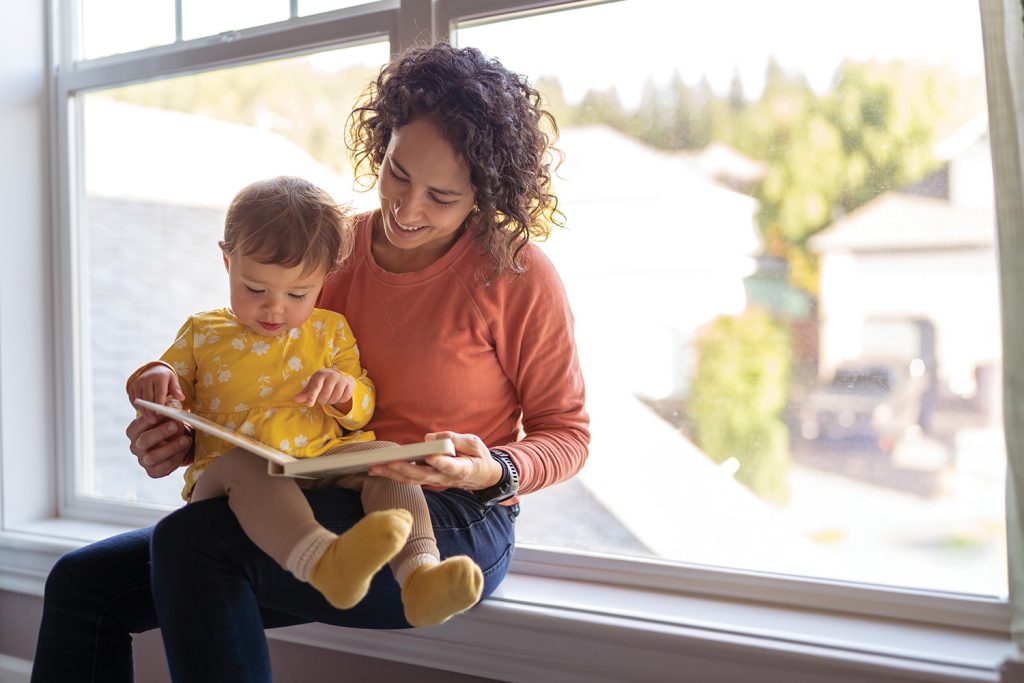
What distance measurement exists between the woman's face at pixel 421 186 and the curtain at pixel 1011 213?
30.2 inches

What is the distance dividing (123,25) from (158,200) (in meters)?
0.45

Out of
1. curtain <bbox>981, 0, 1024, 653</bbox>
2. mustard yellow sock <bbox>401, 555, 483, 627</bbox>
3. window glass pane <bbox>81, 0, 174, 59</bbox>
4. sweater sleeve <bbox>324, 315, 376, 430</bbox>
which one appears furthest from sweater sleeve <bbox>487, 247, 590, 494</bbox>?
window glass pane <bbox>81, 0, 174, 59</bbox>

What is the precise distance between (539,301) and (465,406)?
0.70 ft

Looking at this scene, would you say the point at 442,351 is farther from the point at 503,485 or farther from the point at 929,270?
the point at 929,270

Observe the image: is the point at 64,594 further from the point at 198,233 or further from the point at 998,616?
the point at 998,616

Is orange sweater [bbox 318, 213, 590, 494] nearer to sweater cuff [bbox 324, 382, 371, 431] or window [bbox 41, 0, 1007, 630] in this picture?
sweater cuff [bbox 324, 382, 371, 431]

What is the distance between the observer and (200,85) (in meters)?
2.17

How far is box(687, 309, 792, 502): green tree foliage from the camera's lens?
5.21ft

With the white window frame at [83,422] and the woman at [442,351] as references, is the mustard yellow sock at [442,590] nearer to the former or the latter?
the woman at [442,351]

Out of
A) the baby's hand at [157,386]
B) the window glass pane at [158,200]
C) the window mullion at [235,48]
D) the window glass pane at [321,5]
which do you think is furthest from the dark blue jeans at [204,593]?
the window glass pane at [321,5]

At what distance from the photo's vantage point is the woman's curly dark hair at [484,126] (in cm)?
138

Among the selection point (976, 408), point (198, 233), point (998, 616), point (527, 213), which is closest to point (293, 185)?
point (527, 213)

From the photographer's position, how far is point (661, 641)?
1.42 metres

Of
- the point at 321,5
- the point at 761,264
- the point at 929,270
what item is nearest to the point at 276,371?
the point at 761,264
